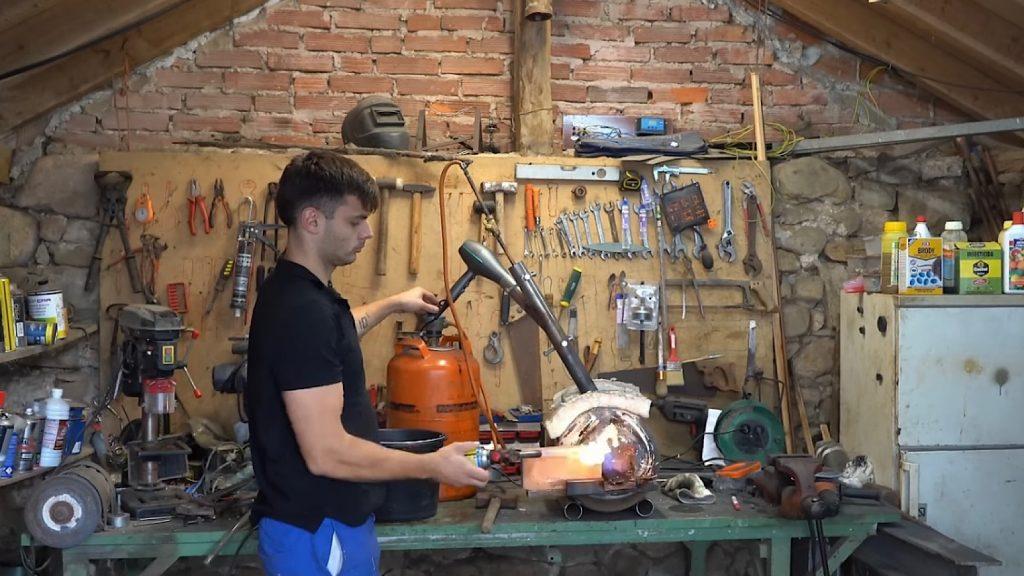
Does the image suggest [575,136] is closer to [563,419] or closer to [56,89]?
[563,419]

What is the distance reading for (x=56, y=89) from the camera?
138 inches

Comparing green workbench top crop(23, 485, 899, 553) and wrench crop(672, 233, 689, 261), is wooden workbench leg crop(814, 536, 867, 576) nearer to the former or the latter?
green workbench top crop(23, 485, 899, 553)

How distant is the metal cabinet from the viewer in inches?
116

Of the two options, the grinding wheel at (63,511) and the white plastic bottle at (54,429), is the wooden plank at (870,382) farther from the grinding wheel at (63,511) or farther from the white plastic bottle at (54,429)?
the white plastic bottle at (54,429)

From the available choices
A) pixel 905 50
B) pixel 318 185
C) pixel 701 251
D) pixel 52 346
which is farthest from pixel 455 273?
pixel 905 50

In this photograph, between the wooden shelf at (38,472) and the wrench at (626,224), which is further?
the wrench at (626,224)

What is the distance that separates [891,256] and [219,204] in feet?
8.17

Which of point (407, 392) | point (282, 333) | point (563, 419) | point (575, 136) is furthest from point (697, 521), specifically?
point (575, 136)

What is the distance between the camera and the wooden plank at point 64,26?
3.06 metres

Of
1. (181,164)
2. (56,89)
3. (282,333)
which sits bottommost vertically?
(282,333)

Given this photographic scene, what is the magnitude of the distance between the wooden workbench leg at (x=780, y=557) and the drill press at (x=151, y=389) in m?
1.81

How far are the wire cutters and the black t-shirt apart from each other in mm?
1529

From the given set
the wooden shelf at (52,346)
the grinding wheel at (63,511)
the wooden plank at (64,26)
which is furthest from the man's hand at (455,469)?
the wooden plank at (64,26)

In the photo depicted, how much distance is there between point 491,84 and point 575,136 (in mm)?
438
